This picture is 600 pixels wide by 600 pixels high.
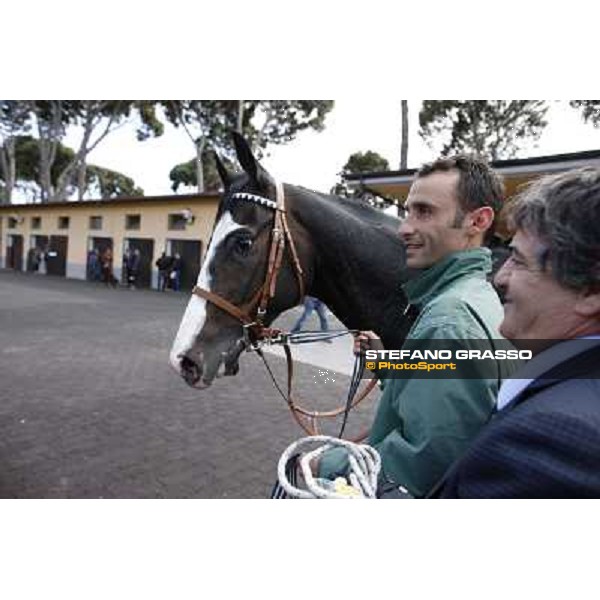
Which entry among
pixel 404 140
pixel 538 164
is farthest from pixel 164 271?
pixel 538 164

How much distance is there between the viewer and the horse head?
1.30 m

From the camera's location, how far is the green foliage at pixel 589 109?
52.4 inches

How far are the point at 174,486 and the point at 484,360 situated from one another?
57.4 inches

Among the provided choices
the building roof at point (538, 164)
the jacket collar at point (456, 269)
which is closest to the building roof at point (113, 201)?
the building roof at point (538, 164)

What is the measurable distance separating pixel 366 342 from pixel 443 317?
607 millimetres

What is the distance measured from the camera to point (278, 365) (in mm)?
3102

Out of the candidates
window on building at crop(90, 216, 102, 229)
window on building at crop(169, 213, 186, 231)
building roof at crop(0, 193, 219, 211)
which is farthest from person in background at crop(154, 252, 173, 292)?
window on building at crop(90, 216, 102, 229)

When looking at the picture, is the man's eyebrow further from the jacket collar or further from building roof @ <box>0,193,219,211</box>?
building roof @ <box>0,193,219,211</box>

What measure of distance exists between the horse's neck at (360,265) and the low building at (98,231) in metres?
0.55

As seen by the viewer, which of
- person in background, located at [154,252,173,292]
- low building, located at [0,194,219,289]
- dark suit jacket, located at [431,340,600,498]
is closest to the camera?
dark suit jacket, located at [431,340,600,498]

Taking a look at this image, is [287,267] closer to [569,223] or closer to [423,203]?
[423,203]

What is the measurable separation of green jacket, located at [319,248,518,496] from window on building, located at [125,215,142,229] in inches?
58.6

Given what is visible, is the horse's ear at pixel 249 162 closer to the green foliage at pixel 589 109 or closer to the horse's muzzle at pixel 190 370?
the horse's muzzle at pixel 190 370
